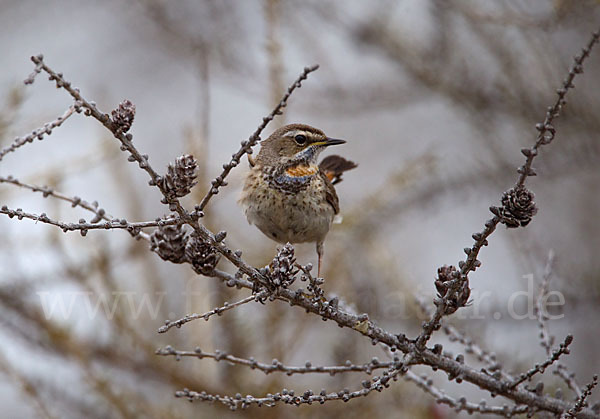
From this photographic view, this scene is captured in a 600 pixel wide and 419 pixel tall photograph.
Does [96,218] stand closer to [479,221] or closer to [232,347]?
[232,347]

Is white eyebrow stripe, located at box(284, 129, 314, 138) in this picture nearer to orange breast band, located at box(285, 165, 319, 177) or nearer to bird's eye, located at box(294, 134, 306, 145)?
bird's eye, located at box(294, 134, 306, 145)

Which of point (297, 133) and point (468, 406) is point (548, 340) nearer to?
point (468, 406)

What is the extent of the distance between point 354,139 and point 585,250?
2.58m

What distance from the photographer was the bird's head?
2.65 m

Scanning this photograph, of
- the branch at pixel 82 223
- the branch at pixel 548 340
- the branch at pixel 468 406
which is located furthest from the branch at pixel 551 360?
the branch at pixel 82 223

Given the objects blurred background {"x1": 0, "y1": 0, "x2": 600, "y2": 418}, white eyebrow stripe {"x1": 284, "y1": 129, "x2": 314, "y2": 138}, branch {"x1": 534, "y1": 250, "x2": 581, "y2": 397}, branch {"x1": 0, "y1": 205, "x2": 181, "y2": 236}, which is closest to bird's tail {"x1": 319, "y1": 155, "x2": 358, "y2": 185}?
blurred background {"x1": 0, "y1": 0, "x2": 600, "y2": 418}

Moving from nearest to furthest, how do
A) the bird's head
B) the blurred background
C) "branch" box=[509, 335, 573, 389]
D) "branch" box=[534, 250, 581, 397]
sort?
"branch" box=[509, 335, 573, 389] → "branch" box=[534, 250, 581, 397] → the bird's head → the blurred background

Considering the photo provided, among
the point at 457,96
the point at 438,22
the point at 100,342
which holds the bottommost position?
the point at 100,342

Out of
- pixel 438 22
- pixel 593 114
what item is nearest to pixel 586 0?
pixel 593 114

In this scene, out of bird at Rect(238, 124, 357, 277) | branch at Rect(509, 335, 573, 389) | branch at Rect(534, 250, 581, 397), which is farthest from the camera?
bird at Rect(238, 124, 357, 277)

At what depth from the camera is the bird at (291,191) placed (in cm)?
251

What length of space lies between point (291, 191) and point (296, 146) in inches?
9.1

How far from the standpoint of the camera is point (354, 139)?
22.4 ft

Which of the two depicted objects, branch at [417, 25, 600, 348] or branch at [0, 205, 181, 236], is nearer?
branch at [417, 25, 600, 348]
